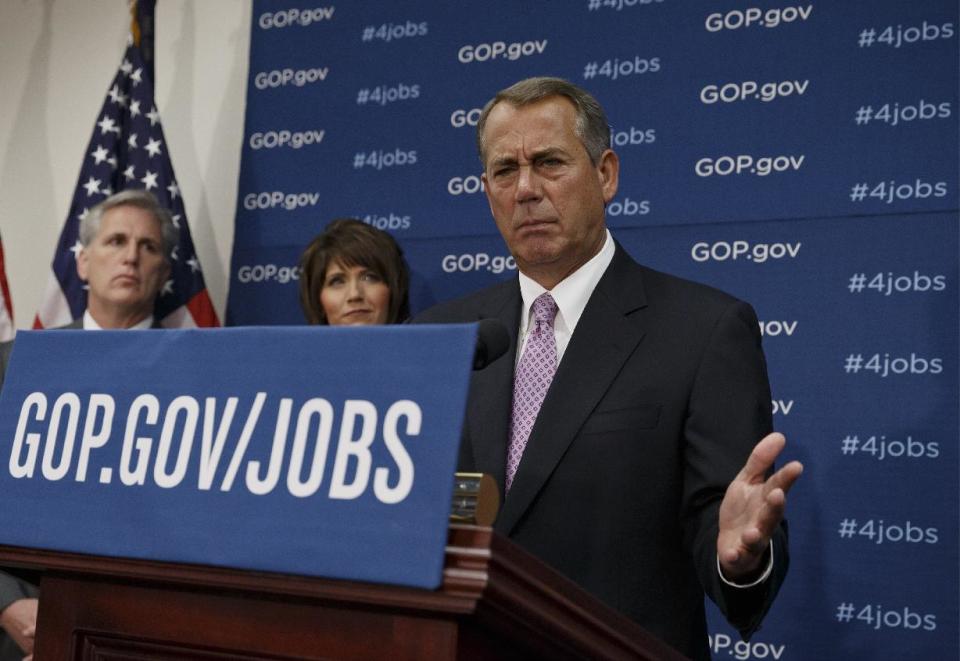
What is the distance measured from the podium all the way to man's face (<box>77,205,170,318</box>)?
2.61 m

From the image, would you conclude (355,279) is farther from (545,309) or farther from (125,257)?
(545,309)

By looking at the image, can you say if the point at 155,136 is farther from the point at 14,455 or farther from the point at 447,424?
the point at 447,424

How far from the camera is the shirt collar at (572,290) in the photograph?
2.16m

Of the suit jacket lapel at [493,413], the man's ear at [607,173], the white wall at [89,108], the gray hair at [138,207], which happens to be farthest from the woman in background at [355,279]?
the suit jacket lapel at [493,413]

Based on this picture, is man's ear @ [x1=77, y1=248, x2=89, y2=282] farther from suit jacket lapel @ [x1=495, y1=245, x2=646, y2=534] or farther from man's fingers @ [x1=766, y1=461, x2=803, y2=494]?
man's fingers @ [x1=766, y1=461, x2=803, y2=494]

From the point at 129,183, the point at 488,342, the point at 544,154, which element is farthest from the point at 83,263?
the point at 488,342

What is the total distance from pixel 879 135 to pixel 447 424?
247cm

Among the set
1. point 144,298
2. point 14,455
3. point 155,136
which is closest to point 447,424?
point 14,455

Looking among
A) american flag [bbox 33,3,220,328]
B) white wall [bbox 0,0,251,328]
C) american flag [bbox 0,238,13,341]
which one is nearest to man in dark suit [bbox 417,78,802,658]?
american flag [bbox 33,3,220,328]

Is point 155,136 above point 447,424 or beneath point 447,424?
above

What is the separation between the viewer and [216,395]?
1.22m

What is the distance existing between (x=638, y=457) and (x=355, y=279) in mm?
1797

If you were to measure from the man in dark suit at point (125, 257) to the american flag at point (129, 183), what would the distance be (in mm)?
123

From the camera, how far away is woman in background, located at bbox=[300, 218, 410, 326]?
3.52 metres
